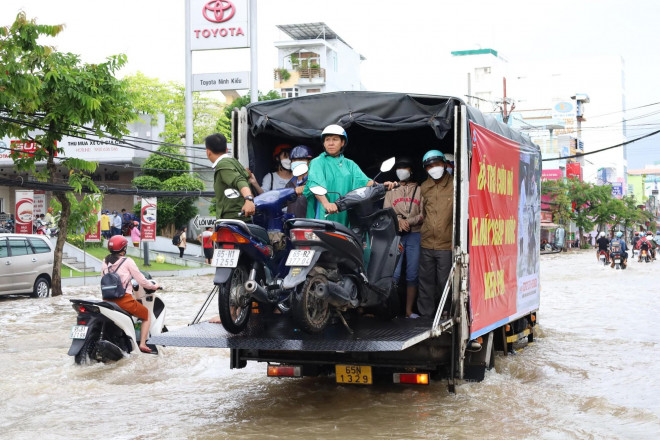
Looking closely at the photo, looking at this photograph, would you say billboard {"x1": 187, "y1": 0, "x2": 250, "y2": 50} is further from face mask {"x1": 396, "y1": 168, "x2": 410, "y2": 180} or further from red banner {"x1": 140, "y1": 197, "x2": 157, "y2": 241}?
face mask {"x1": 396, "y1": 168, "x2": 410, "y2": 180}

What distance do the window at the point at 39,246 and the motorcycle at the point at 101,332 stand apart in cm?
1039

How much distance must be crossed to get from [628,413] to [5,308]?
13063 mm

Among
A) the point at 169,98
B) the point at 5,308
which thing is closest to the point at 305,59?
the point at 169,98

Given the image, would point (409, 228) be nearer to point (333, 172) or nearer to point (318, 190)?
point (333, 172)

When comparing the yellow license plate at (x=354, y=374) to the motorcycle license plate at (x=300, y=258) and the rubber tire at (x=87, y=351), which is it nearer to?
the motorcycle license plate at (x=300, y=258)

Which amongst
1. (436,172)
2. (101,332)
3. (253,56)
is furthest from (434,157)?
(253,56)

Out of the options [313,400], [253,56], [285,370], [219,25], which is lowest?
[313,400]

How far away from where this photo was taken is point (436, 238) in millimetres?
7324

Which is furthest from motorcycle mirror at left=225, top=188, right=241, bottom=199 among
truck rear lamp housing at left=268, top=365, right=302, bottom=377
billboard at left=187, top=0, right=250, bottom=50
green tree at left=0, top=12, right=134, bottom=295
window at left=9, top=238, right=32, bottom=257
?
billboard at left=187, top=0, right=250, bottom=50

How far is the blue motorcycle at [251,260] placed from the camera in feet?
20.0

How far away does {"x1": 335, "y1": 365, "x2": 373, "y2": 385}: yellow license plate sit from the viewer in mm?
6469

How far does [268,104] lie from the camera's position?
313 inches

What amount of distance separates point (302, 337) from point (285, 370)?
0.86m

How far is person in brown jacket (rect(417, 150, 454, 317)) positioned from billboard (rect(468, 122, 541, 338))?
1.00ft
